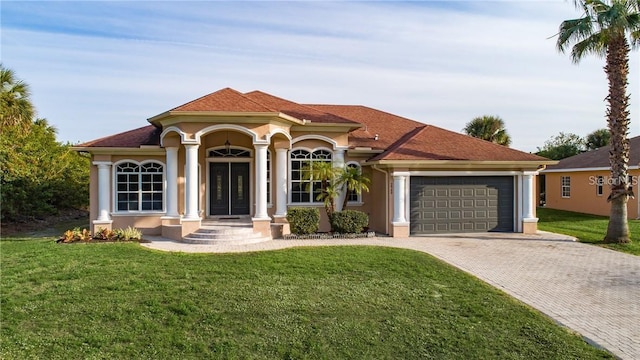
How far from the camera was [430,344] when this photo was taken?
628 cm

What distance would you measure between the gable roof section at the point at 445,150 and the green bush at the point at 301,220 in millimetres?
3305

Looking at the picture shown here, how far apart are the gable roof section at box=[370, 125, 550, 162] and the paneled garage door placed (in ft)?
2.69

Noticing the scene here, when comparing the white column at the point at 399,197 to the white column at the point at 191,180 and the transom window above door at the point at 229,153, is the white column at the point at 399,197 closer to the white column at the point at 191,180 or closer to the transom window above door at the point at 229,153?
the transom window above door at the point at 229,153

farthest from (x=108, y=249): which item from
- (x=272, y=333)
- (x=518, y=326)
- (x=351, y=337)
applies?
(x=518, y=326)

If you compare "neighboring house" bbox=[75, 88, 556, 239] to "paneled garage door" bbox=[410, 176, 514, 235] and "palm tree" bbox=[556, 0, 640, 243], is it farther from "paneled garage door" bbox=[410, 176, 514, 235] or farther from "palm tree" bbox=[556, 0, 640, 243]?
"palm tree" bbox=[556, 0, 640, 243]

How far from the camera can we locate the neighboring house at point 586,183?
23.3 metres

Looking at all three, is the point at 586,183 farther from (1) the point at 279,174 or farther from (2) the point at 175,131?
(2) the point at 175,131

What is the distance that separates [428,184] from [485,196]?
2426 millimetres

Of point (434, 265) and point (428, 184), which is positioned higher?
point (428, 184)

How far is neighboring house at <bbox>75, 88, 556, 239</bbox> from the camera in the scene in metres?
15.0

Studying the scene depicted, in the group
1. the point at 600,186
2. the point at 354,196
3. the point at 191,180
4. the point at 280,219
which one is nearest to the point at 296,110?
the point at 354,196

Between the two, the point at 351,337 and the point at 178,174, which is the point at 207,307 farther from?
the point at 178,174

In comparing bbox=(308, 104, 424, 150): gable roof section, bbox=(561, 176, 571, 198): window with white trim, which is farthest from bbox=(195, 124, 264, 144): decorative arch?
bbox=(561, 176, 571, 198): window with white trim

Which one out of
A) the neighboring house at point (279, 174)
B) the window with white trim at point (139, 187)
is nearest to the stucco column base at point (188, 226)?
the neighboring house at point (279, 174)
